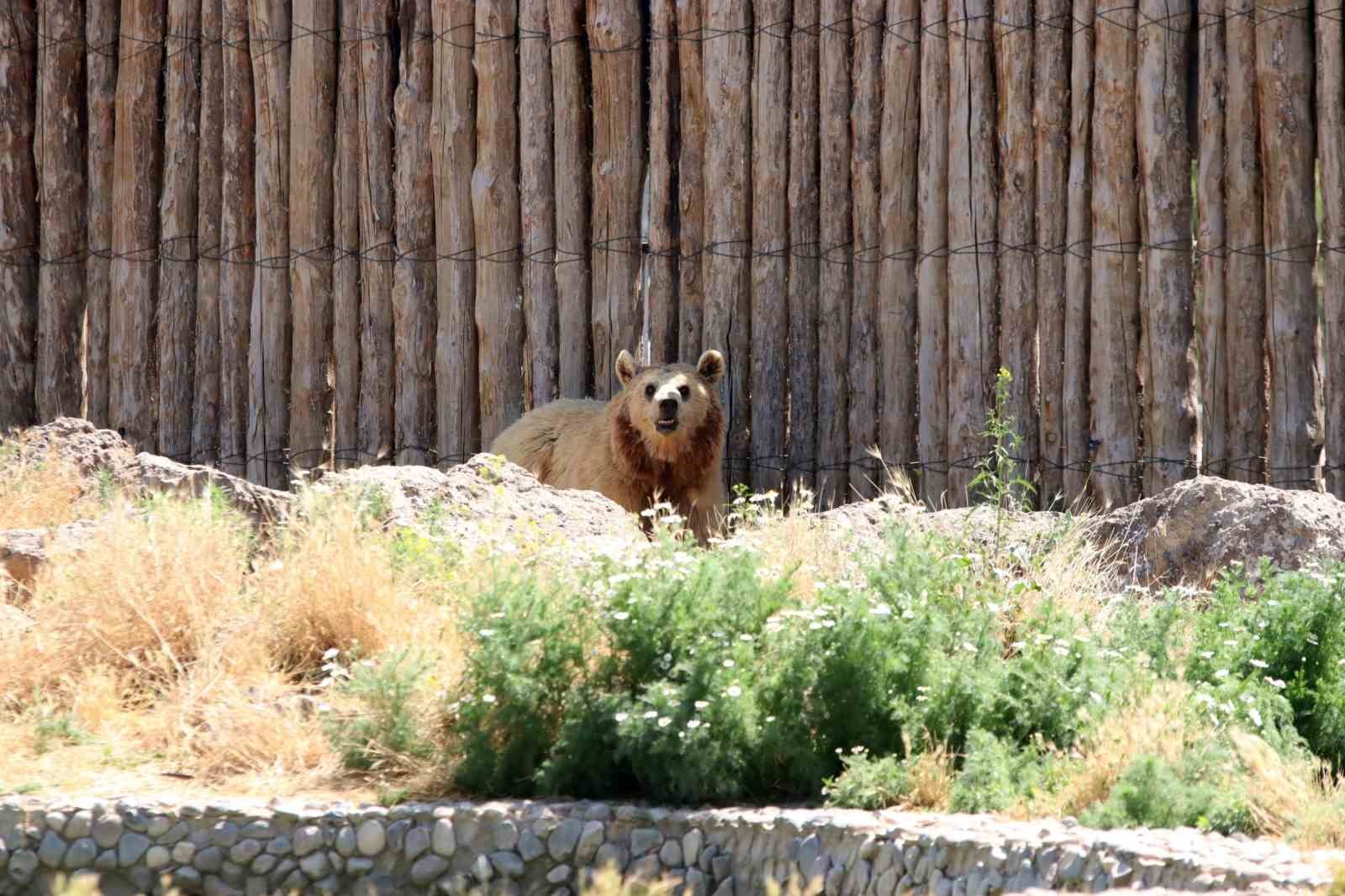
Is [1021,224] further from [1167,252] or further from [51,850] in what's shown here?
[51,850]

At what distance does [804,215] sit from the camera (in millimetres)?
10688

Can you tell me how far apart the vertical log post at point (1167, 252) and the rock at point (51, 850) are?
594 cm

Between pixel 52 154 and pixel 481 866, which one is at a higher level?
pixel 52 154

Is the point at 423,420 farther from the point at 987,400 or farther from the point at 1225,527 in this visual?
the point at 1225,527

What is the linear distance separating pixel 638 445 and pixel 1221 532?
383 cm

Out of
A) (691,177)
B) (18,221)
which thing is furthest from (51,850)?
(18,221)

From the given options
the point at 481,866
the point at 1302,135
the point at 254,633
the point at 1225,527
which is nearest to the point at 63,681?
the point at 254,633

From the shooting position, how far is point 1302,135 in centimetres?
932

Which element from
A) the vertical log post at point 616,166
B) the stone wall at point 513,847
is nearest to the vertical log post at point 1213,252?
the vertical log post at point 616,166

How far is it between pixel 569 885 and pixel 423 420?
6454 mm

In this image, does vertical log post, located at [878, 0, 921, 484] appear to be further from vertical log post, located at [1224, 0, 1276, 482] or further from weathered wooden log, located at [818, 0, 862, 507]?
vertical log post, located at [1224, 0, 1276, 482]

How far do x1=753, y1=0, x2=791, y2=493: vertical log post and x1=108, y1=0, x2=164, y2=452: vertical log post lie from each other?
423 centimetres

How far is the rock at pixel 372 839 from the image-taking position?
5.56 m

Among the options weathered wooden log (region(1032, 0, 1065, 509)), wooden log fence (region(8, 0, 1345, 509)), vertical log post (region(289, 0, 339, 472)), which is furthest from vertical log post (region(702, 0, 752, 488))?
vertical log post (region(289, 0, 339, 472))
